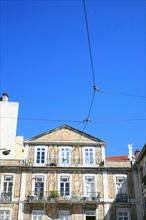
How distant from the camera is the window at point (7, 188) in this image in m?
27.9

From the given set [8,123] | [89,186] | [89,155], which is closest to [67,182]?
[89,186]

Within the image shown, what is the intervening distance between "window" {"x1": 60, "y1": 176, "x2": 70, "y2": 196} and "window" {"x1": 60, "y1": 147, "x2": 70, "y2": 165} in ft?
4.77

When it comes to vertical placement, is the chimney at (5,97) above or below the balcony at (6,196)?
above

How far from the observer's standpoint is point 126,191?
28719mm

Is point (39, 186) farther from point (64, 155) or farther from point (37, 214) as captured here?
point (64, 155)

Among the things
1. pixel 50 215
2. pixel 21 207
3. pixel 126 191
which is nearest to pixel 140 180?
pixel 126 191

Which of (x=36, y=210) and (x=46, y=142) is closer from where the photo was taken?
(x=36, y=210)

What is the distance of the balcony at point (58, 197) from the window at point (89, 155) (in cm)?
308

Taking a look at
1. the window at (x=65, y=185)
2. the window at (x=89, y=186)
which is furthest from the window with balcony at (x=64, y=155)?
the window at (x=89, y=186)

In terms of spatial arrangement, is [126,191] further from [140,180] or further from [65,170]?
[65,170]

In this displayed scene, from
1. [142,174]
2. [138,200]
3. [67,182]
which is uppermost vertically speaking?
[142,174]

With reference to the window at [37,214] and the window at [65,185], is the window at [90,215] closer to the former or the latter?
the window at [65,185]

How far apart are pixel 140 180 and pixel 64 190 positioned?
22.3 ft

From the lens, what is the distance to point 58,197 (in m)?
27.8
